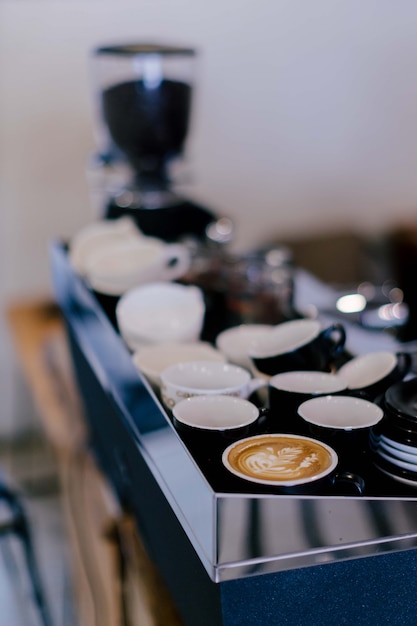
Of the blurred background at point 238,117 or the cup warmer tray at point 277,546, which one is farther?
the blurred background at point 238,117

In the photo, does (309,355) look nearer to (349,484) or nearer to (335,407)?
(335,407)

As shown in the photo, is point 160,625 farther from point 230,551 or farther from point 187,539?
point 230,551

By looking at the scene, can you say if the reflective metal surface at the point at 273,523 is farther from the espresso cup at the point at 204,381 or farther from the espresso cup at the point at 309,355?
the espresso cup at the point at 309,355

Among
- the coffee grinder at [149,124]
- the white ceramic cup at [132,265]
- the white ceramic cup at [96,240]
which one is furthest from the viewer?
the coffee grinder at [149,124]

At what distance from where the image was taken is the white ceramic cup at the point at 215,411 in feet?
2.66

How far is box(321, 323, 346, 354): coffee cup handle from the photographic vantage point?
93cm

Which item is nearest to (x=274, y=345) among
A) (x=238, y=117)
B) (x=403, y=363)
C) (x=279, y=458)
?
(x=403, y=363)

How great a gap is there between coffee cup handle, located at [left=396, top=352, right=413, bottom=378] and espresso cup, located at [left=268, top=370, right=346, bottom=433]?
2.9 inches

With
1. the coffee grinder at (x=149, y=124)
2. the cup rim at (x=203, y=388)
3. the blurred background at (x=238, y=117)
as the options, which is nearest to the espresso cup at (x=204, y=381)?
the cup rim at (x=203, y=388)

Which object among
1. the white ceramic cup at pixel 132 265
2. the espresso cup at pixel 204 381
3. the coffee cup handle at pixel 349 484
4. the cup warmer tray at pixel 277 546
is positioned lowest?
the cup warmer tray at pixel 277 546

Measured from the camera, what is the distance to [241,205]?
2961 millimetres

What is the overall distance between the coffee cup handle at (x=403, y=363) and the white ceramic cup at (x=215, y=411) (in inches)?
8.0

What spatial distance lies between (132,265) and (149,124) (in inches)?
18.4

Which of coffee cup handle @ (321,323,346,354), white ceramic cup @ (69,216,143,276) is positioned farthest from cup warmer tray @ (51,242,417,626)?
white ceramic cup @ (69,216,143,276)
